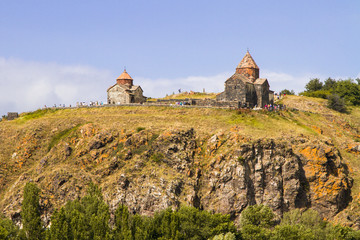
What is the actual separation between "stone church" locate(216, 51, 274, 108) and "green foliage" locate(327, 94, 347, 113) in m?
16.1

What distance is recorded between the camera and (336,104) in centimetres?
11769

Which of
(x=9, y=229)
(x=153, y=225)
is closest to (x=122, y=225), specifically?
(x=153, y=225)

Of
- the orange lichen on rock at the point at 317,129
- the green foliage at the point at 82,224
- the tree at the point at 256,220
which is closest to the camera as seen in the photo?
the green foliage at the point at 82,224

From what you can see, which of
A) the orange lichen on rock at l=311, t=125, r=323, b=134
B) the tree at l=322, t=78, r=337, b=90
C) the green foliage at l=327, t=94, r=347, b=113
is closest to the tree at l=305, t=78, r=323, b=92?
the tree at l=322, t=78, r=337, b=90

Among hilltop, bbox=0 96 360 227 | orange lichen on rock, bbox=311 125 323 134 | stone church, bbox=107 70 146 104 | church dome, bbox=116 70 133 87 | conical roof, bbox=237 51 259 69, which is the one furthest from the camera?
church dome, bbox=116 70 133 87

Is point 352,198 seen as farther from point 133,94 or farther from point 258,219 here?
point 133,94

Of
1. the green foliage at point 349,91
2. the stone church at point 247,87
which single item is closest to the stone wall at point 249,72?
the stone church at point 247,87

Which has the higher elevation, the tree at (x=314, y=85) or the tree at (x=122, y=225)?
the tree at (x=314, y=85)

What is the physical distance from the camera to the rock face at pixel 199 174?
81.0 metres

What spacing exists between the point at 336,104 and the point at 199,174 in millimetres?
47214

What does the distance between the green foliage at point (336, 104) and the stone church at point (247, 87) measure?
16.1 metres

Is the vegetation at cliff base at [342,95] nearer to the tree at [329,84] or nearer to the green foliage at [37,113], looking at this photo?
the tree at [329,84]

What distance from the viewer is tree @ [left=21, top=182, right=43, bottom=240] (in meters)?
72.4

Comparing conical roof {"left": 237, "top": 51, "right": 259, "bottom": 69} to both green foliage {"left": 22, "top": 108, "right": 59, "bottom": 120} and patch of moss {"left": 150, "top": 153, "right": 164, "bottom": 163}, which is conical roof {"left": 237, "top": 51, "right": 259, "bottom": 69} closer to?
patch of moss {"left": 150, "top": 153, "right": 164, "bottom": 163}
